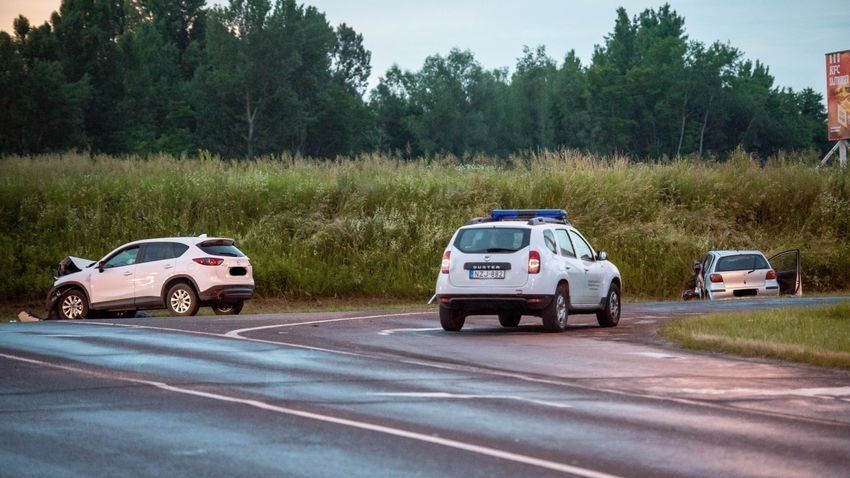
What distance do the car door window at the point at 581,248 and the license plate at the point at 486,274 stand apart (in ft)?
7.40

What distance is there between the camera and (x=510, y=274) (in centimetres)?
2067

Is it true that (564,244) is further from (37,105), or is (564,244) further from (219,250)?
(37,105)

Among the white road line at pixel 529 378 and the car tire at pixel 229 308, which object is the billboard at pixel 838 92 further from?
the white road line at pixel 529 378

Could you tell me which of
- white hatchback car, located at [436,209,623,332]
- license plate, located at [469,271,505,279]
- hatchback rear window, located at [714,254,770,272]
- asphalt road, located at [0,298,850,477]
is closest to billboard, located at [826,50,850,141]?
hatchback rear window, located at [714,254,770,272]

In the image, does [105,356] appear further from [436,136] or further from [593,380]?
[436,136]

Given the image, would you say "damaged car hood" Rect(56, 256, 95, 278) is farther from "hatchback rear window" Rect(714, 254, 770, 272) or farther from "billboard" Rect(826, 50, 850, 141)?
"billboard" Rect(826, 50, 850, 141)

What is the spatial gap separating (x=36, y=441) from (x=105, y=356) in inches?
264

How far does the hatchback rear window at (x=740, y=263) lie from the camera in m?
34.2

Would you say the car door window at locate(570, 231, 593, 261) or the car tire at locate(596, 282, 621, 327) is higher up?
the car door window at locate(570, 231, 593, 261)

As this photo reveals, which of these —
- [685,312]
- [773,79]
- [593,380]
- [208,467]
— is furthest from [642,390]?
[773,79]

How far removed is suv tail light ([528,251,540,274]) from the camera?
20614mm

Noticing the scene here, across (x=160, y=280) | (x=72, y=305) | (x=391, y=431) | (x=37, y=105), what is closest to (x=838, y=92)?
(x=160, y=280)

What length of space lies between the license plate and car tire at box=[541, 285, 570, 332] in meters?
0.87

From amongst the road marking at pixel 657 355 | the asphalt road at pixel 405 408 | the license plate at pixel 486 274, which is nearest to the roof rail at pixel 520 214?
the license plate at pixel 486 274
